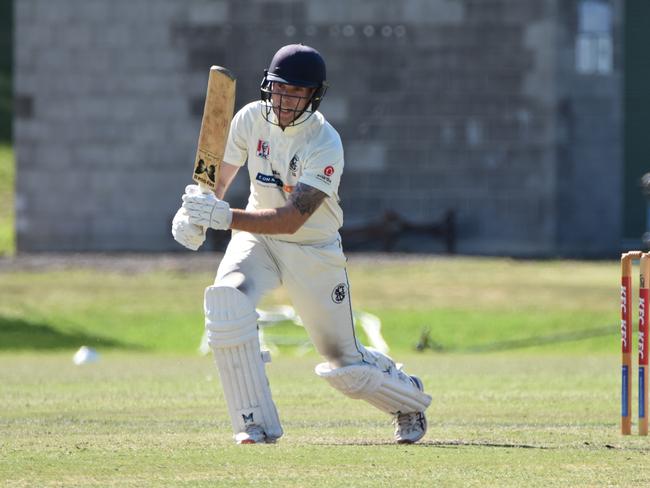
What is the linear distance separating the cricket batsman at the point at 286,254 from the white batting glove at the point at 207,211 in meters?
0.02

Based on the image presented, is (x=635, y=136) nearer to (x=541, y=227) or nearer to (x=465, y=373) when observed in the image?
(x=541, y=227)

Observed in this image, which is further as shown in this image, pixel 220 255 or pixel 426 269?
pixel 220 255

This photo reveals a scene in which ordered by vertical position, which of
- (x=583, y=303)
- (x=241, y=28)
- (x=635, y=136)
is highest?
(x=241, y=28)

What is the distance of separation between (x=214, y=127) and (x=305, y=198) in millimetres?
518

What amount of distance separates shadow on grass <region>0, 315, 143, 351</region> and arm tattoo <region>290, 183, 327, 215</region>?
996cm

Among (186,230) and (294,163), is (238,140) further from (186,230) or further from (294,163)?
(186,230)

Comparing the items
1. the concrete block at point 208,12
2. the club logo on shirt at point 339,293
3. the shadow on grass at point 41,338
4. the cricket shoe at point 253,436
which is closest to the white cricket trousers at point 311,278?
the club logo on shirt at point 339,293

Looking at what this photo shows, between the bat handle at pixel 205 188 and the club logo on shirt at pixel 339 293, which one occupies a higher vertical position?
the bat handle at pixel 205 188

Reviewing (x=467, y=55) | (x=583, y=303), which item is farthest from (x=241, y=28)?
(x=583, y=303)

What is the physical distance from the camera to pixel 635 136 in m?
22.7

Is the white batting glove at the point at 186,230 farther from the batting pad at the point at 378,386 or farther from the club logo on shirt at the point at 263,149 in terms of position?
the batting pad at the point at 378,386

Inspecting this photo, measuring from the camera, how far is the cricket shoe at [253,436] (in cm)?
709

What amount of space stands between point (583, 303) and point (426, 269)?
2.64m

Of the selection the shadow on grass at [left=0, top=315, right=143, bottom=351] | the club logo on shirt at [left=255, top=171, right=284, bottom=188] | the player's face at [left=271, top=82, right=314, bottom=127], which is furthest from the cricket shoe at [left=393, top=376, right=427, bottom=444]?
the shadow on grass at [left=0, top=315, right=143, bottom=351]
